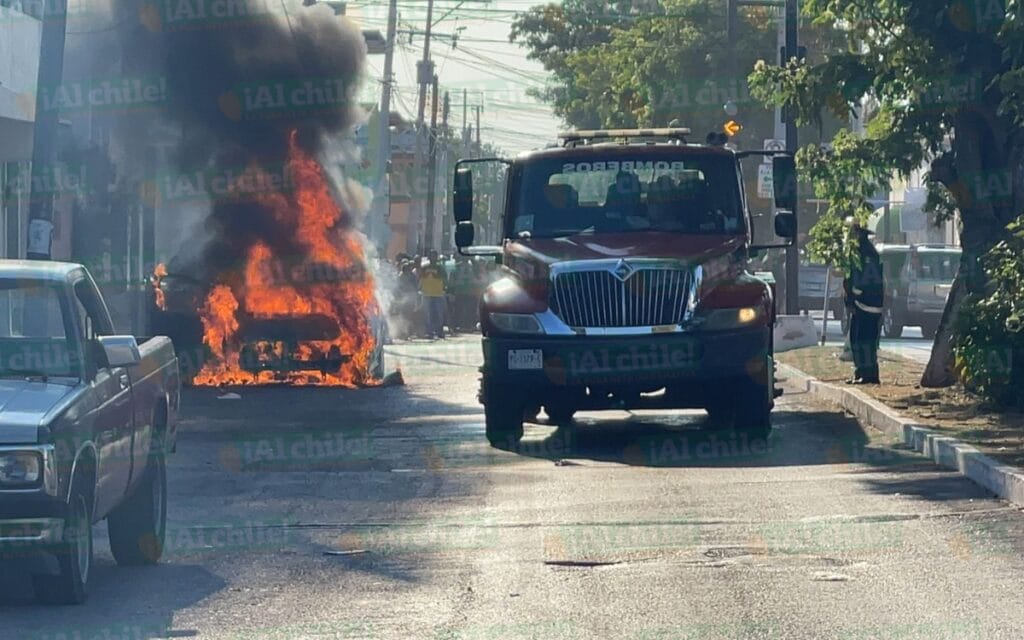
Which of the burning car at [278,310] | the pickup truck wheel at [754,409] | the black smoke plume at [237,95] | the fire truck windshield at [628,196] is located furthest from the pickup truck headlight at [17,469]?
the black smoke plume at [237,95]

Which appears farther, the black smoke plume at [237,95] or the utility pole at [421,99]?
the utility pole at [421,99]

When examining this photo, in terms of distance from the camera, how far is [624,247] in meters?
15.3

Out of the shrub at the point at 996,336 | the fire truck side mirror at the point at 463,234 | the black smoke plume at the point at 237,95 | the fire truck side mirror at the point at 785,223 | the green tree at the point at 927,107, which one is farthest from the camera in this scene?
the black smoke plume at the point at 237,95

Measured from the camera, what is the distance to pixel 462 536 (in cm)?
1023

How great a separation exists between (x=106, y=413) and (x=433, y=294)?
1206 inches

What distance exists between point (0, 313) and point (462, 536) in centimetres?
286

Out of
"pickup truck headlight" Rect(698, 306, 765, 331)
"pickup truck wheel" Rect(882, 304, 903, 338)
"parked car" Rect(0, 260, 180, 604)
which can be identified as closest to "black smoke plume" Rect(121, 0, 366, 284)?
"pickup truck headlight" Rect(698, 306, 765, 331)

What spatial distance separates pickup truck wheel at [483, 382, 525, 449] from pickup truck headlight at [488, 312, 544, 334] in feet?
1.79

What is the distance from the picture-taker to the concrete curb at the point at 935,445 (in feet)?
37.8

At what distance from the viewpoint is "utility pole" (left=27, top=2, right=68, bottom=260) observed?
692 inches

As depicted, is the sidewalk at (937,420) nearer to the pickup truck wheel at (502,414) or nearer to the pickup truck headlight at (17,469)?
the pickup truck wheel at (502,414)

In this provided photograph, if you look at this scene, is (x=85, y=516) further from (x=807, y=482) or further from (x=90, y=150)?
(x=90, y=150)

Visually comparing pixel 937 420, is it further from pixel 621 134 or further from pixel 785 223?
pixel 621 134

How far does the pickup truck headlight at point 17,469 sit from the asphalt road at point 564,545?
64cm
